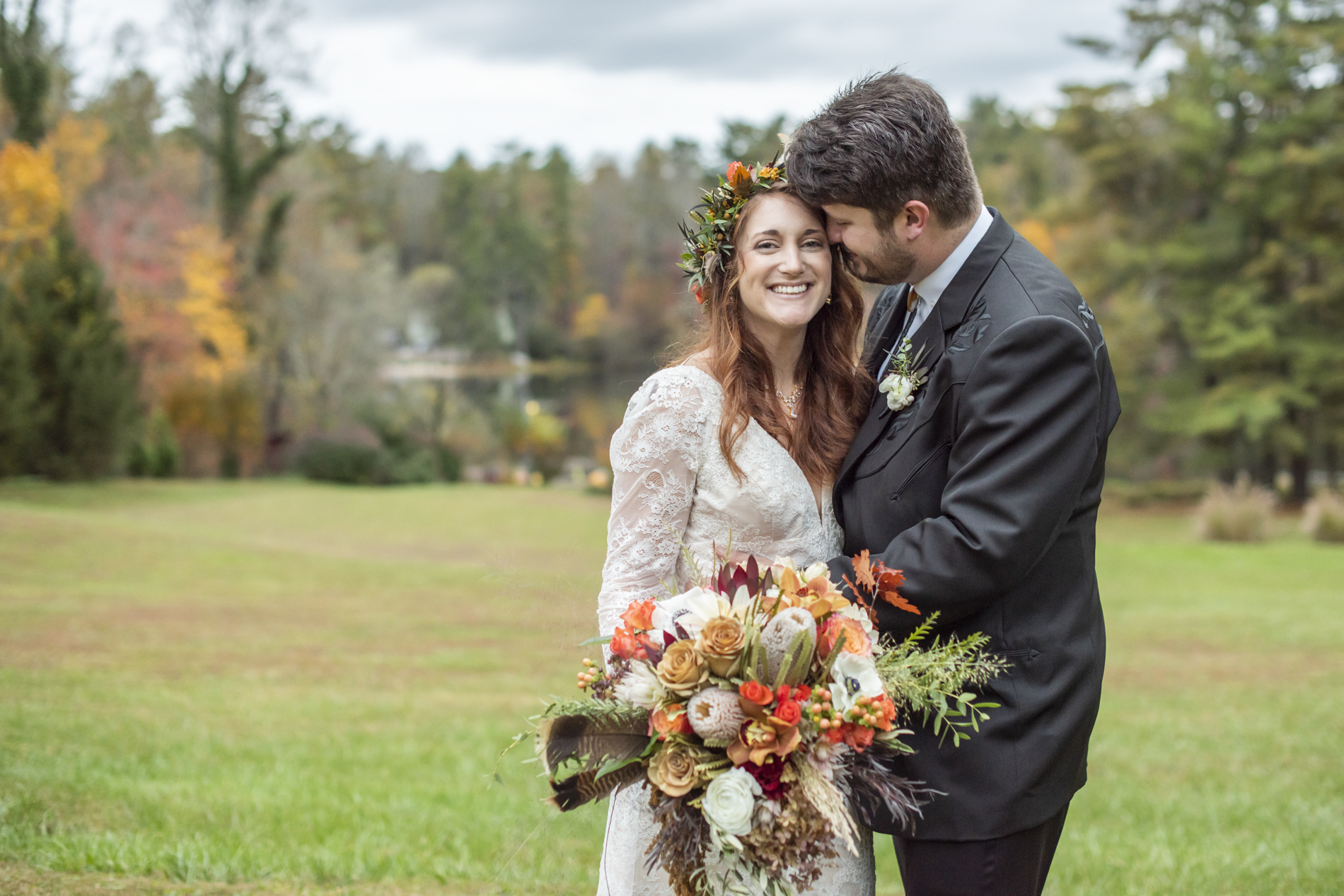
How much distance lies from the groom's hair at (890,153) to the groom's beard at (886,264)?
8 centimetres

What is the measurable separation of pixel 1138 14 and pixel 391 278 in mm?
31870

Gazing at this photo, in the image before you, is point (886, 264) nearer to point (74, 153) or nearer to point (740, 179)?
point (740, 179)

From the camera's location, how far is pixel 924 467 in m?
2.70

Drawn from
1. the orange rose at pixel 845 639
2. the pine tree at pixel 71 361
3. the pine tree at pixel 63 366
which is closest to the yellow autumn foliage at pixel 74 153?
the pine tree at pixel 63 366

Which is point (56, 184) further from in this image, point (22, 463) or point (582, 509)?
point (582, 509)

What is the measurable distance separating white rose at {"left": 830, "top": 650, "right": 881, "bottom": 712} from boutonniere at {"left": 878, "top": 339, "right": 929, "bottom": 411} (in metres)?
0.84

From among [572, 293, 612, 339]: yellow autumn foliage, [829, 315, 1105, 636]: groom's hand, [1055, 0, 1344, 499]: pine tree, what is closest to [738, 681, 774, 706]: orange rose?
[829, 315, 1105, 636]: groom's hand

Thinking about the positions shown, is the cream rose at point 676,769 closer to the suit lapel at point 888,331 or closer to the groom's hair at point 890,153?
the groom's hair at point 890,153

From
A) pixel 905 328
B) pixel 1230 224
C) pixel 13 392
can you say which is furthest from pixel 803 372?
pixel 1230 224

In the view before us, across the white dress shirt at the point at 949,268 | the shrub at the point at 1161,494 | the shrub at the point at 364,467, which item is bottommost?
the shrub at the point at 364,467

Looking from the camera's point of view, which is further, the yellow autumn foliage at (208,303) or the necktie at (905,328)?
the yellow autumn foliage at (208,303)

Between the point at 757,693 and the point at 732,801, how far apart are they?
0.72ft

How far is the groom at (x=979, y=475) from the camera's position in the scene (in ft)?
8.00

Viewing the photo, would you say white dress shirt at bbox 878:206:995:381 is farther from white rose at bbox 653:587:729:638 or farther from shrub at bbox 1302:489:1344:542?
shrub at bbox 1302:489:1344:542
